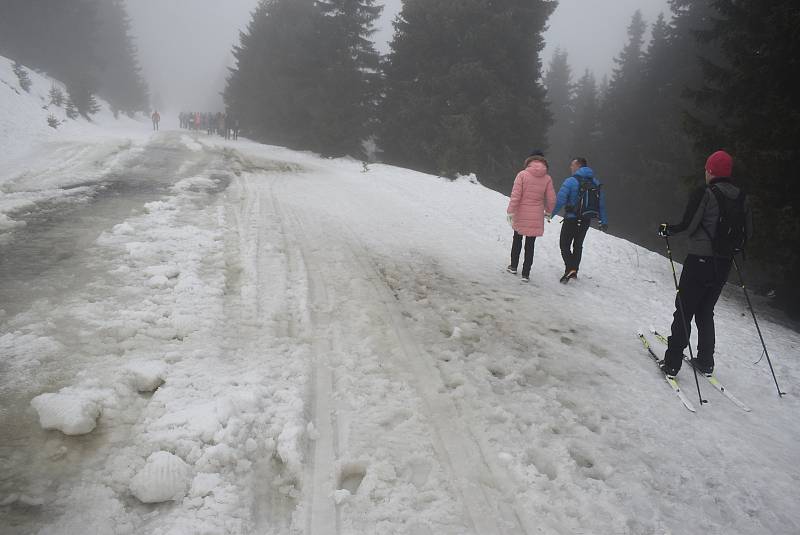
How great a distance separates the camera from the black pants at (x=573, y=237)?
7184mm

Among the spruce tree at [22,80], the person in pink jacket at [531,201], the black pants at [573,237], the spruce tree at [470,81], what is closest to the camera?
the person in pink jacket at [531,201]

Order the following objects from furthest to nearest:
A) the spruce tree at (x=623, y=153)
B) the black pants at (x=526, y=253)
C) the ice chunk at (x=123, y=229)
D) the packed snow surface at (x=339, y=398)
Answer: the spruce tree at (x=623, y=153) → the black pants at (x=526, y=253) → the ice chunk at (x=123, y=229) → the packed snow surface at (x=339, y=398)

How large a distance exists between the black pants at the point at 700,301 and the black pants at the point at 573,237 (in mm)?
2504

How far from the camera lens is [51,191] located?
7789 mm

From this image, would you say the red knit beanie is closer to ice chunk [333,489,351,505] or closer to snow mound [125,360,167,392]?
ice chunk [333,489,351,505]

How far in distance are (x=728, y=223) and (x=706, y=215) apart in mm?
206

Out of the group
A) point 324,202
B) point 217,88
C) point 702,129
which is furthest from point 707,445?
point 217,88

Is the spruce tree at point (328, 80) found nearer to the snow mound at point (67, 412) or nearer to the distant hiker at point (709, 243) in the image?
the distant hiker at point (709, 243)

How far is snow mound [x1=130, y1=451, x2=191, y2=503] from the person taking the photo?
7.52 ft

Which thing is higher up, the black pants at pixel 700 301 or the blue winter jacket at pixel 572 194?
the blue winter jacket at pixel 572 194

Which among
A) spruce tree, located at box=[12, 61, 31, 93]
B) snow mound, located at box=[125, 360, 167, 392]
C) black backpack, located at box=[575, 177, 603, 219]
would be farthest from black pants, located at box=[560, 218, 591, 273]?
spruce tree, located at box=[12, 61, 31, 93]

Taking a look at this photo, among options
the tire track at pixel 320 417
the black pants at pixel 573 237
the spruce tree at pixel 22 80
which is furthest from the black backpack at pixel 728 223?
the spruce tree at pixel 22 80

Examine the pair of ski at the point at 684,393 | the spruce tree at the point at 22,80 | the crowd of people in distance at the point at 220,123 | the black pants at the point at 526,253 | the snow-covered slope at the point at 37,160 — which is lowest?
the pair of ski at the point at 684,393

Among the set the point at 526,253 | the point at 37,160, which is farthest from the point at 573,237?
the point at 37,160
